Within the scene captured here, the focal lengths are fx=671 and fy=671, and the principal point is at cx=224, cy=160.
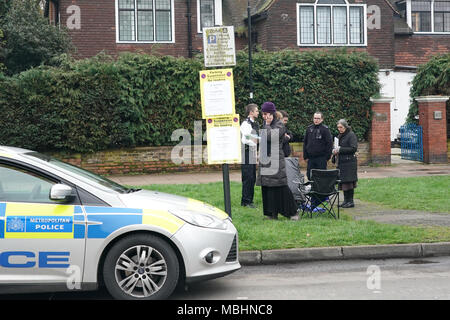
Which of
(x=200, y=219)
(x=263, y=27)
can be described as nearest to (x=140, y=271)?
(x=200, y=219)

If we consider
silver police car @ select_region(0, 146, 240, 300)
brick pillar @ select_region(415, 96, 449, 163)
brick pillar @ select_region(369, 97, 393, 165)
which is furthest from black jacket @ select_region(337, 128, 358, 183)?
brick pillar @ select_region(415, 96, 449, 163)

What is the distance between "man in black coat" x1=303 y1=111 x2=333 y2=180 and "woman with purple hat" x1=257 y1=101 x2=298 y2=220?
187cm

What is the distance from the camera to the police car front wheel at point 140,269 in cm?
652

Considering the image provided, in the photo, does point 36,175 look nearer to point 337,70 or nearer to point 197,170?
point 197,170

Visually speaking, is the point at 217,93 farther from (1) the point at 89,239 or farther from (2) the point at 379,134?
(2) the point at 379,134

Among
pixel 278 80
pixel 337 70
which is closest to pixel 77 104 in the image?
pixel 278 80

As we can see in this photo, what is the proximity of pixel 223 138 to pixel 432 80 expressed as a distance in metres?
14.4

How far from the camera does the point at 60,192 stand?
6477mm

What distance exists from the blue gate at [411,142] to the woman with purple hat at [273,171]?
1180 cm

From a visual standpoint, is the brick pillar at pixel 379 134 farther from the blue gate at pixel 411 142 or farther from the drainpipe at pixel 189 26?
the drainpipe at pixel 189 26

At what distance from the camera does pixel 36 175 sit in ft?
22.2

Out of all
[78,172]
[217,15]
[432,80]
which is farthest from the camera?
[217,15]

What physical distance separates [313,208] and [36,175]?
613cm
